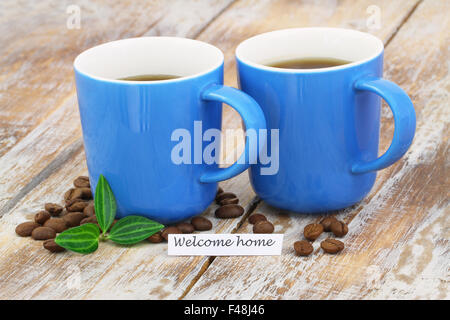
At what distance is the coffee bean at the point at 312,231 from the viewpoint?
3.25 ft

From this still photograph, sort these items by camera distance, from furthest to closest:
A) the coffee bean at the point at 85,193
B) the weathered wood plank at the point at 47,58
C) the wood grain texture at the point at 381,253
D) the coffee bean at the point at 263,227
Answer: the weathered wood plank at the point at 47,58 → the coffee bean at the point at 85,193 → the coffee bean at the point at 263,227 → the wood grain texture at the point at 381,253

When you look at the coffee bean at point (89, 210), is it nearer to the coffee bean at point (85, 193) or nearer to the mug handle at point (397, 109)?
the coffee bean at point (85, 193)

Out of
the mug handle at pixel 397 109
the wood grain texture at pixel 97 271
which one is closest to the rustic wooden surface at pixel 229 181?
the wood grain texture at pixel 97 271

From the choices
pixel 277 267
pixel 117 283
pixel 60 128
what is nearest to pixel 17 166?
pixel 60 128

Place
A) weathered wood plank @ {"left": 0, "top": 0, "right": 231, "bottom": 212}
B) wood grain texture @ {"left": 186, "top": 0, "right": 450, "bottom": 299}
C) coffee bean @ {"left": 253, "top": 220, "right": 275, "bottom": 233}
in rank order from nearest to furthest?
1. wood grain texture @ {"left": 186, "top": 0, "right": 450, "bottom": 299}
2. coffee bean @ {"left": 253, "top": 220, "right": 275, "bottom": 233}
3. weathered wood plank @ {"left": 0, "top": 0, "right": 231, "bottom": 212}

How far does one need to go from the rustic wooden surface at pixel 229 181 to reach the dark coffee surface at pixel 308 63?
Answer: 0.19 metres

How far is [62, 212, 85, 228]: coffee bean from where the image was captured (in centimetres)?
104

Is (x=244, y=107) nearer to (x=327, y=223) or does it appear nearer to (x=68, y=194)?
(x=327, y=223)

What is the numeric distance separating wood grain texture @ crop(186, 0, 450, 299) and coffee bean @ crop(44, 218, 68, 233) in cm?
21

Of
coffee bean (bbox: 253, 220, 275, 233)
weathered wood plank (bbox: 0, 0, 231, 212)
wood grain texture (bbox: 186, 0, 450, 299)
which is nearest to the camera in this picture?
wood grain texture (bbox: 186, 0, 450, 299)

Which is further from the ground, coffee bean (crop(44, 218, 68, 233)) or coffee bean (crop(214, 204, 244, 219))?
coffee bean (crop(44, 218, 68, 233))

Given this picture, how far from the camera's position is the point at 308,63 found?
1.07 m

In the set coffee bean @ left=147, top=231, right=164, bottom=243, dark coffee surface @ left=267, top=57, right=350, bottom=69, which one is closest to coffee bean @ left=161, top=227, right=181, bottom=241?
coffee bean @ left=147, top=231, right=164, bottom=243

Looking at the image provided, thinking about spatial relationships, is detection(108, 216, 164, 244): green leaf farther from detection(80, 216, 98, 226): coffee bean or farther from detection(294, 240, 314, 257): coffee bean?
detection(294, 240, 314, 257): coffee bean
